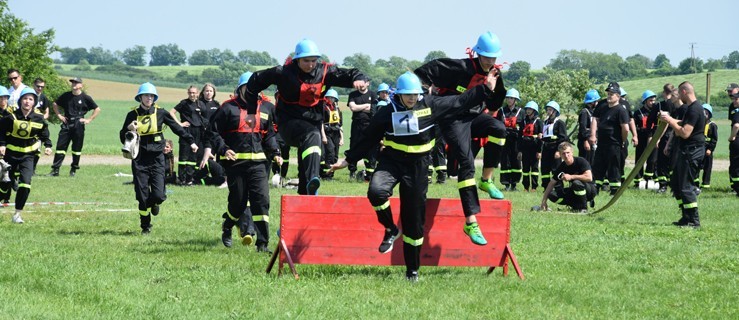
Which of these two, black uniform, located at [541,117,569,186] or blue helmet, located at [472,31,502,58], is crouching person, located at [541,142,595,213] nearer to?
black uniform, located at [541,117,569,186]

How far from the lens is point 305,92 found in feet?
35.0

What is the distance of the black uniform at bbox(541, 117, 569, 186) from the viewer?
21.6 metres

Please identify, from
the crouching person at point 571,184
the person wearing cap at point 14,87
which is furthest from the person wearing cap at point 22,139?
the crouching person at point 571,184

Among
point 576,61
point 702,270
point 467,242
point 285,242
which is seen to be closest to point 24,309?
point 285,242

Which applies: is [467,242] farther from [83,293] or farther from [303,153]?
[83,293]

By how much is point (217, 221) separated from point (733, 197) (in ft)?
38.6

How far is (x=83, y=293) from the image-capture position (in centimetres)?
881

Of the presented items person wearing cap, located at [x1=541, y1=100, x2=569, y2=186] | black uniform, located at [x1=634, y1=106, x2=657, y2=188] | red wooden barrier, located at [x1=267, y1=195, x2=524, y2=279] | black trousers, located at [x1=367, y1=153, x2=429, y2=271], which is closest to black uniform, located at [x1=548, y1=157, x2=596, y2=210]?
person wearing cap, located at [x1=541, y1=100, x2=569, y2=186]

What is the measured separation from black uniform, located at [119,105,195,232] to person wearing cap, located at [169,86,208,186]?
333 inches

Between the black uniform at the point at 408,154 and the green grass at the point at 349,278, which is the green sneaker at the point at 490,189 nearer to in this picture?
the green grass at the point at 349,278

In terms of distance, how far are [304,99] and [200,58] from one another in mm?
131718

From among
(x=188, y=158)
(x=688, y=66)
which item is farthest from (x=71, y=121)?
(x=688, y=66)

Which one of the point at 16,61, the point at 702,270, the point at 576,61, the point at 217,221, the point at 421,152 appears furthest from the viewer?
the point at 576,61

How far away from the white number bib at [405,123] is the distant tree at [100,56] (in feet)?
453
